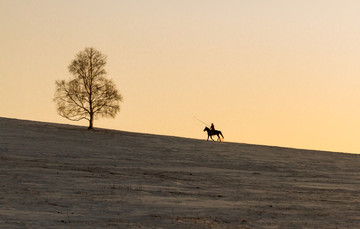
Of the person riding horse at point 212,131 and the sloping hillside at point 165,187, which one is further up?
the person riding horse at point 212,131

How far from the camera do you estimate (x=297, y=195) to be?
82.0 ft

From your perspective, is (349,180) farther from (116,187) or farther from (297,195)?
(116,187)

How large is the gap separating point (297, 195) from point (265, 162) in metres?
15.6

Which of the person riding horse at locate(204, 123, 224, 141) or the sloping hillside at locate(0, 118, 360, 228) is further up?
the person riding horse at locate(204, 123, 224, 141)

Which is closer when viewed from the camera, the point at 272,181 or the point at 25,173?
the point at 25,173

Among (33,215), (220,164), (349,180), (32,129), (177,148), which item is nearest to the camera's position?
(33,215)

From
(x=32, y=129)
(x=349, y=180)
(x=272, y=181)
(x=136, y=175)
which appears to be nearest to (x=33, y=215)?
(x=136, y=175)

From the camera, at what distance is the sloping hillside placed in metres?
17.7

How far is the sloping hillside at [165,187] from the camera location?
17656 millimetres

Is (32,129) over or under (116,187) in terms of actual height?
over

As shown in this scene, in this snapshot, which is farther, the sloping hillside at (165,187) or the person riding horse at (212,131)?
the person riding horse at (212,131)

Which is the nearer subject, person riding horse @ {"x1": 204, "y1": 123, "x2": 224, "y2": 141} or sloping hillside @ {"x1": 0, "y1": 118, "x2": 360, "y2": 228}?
sloping hillside @ {"x1": 0, "y1": 118, "x2": 360, "y2": 228}

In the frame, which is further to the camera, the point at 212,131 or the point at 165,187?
the point at 212,131

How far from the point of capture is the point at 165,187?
24953 mm
